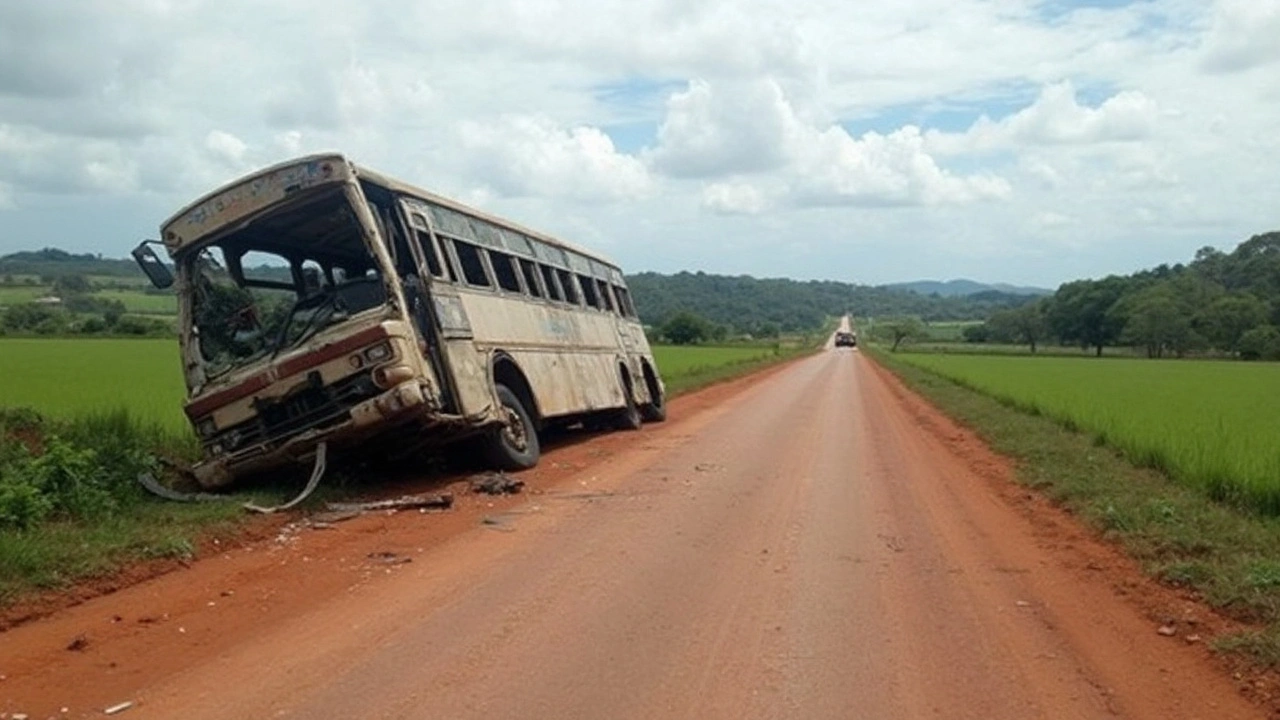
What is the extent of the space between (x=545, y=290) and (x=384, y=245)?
5151mm

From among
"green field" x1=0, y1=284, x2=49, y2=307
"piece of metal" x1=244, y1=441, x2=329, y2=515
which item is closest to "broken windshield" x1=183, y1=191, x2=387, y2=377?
"piece of metal" x1=244, y1=441, x2=329, y2=515

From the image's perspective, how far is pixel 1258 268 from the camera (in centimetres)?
10781

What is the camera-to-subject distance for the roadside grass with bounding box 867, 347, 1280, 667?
6.39 meters

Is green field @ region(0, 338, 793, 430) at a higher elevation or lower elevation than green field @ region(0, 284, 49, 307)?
lower

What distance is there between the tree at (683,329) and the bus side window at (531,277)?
250ft

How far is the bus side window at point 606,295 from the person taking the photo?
18844mm

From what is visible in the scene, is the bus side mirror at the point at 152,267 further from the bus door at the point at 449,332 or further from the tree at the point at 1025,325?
the tree at the point at 1025,325

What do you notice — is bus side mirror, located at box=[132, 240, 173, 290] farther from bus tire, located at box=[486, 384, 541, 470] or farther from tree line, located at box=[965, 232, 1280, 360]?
tree line, located at box=[965, 232, 1280, 360]

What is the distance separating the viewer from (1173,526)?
8.80m

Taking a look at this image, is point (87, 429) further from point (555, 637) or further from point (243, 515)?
point (555, 637)

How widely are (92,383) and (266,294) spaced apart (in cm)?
988

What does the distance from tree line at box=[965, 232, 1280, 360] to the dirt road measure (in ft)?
259

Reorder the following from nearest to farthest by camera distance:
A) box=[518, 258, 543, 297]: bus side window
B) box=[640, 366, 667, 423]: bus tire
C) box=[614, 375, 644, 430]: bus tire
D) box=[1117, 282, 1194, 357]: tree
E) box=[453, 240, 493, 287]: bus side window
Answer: box=[453, 240, 493, 287]: bus side window, box=[518, 258, 543, 297]: bus side window, box=[614, 375, 644, 430]: bus tire, box=[640, 366, 667, 423]: bus tire, box=[1117, 282, 1194, 357]: tree

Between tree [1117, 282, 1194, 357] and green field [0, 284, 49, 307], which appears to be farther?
tree [1117, 282, 1194, 357]
